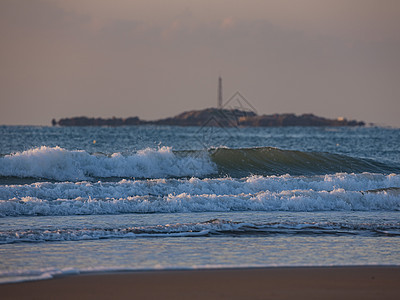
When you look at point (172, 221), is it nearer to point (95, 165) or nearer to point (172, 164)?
point (95, 165)

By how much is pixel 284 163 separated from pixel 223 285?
59.2 ft

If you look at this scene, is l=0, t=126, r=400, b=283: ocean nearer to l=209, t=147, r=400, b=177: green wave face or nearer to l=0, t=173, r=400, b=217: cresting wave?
l=0, t=173, r=400, b=217: cresting wave

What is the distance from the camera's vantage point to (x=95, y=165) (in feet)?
67.1

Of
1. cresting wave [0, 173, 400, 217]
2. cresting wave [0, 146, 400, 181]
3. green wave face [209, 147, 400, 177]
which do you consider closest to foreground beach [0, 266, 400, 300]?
cresting wave [0, 173, 400, 217]

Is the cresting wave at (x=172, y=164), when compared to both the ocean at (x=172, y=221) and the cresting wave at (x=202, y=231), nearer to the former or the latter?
the ocean at (x=172, y=221)

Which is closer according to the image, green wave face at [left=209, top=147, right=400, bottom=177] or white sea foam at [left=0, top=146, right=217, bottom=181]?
white sea foam at [left=0, top=146, right=217, bottom=181]

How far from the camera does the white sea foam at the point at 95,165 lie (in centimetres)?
1927

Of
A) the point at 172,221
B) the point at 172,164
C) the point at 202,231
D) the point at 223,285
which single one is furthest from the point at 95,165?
the point at 223,285

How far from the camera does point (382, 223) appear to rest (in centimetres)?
1097

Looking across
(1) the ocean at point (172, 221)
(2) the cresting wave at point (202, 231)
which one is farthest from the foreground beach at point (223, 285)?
(2) the cresting wave at point (202, 231)

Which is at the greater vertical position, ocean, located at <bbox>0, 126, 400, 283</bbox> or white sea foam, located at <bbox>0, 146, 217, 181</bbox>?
white sea foam, located at <bbox>0, 146, 217, 181</bbox>

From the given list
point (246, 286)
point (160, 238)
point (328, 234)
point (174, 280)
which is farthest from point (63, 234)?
point (328, 234)

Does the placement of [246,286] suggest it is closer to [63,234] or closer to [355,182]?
[63,234]

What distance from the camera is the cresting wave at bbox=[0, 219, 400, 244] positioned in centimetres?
880
